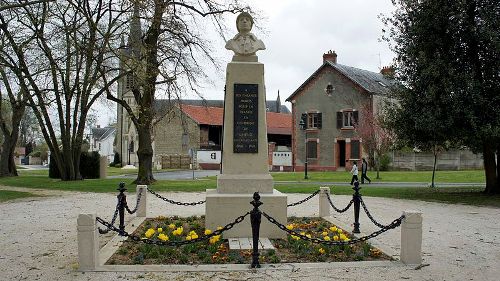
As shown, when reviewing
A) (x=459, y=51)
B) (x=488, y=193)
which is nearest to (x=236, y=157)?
(x=459, y=51)

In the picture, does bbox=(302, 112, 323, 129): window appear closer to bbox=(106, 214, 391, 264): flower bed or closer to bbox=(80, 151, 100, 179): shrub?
bbox=(80, 151, 100, 179): shrub

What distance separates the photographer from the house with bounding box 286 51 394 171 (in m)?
46.4

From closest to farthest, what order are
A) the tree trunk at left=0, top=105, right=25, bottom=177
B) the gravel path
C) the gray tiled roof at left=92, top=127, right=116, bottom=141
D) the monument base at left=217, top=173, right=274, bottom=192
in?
the gravel path, the monument base at left=217, top=173, right=274, bottom=192, the tree trunk at left=0, top=105, right=25, bottom=177, the gray tiled roof at left=92, top=127, right=116, bottom=141

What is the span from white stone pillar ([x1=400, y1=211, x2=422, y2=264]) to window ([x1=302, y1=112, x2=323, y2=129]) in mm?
40755

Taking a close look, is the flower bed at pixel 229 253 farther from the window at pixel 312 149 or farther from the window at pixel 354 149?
the window at pixel 312 149

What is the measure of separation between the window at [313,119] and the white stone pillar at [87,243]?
4192 cm

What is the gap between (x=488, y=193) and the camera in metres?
19.9

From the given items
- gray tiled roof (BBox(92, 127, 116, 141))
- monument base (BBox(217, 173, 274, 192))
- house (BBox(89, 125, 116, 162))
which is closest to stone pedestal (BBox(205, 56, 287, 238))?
monument base (BBox(217, 173, 274, 192))

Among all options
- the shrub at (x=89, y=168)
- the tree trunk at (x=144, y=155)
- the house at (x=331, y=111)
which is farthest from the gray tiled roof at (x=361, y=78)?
the tree trunk at (x=144, y=155)

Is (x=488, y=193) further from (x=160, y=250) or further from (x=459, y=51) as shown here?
(x=160, y=250)

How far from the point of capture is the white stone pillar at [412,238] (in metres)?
7.94

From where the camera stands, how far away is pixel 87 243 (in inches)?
297

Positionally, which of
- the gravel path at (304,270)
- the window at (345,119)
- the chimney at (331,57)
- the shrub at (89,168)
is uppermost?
the chimney at (331,57)

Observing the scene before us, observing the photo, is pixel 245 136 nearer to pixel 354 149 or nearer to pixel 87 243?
pixel 87 243
